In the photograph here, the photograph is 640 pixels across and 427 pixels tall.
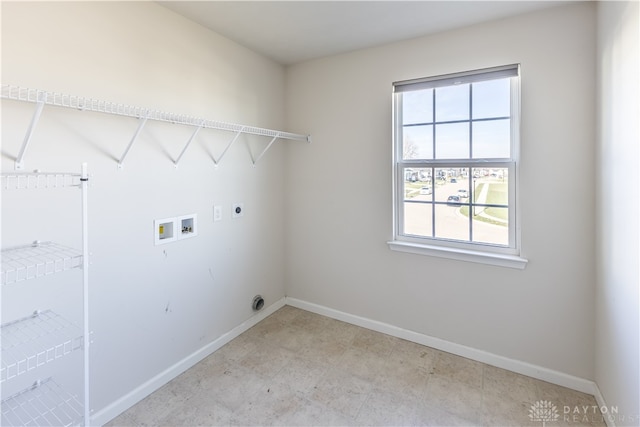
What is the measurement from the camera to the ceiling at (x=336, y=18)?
6.23 ft

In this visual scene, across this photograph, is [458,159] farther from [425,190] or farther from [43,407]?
[43,407]

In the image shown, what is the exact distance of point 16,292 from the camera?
4.52ft

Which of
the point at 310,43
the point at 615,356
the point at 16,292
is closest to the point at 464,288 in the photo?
the point at 615,356

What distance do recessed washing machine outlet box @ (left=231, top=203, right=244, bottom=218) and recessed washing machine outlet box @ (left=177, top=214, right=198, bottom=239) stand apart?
14.3 inches

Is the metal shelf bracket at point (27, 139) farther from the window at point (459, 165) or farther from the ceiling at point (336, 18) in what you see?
the window at point (459, 165)

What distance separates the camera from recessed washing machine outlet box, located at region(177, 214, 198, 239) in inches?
81.7

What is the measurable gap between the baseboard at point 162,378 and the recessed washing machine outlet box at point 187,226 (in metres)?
0.87

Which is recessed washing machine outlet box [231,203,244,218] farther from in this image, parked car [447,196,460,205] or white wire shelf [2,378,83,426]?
parked car [447,196,460,205]

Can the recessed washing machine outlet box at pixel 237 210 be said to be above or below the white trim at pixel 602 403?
above

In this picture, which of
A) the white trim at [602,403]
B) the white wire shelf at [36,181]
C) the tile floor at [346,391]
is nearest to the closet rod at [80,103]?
the white wire shelf at [36,181]

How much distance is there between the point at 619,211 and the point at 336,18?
1.99 metres

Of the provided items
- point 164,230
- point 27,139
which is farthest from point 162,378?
point 27,139

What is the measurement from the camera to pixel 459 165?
7.49ft

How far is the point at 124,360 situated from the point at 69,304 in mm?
485
